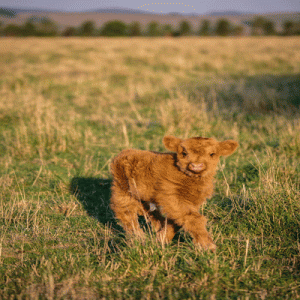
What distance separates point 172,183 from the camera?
2.92m

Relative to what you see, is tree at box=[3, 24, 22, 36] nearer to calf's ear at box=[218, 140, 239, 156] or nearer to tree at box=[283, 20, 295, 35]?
tree at box=[283, 20, 295, 35]

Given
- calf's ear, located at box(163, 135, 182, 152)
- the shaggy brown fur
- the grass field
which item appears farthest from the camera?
calf's ear, located at box(163, 135, 182, 152)

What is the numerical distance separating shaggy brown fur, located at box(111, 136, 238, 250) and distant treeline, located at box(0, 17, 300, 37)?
6061 centimetres

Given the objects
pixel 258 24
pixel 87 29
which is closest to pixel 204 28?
pixel 258 24

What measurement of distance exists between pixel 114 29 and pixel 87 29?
17.1 feet

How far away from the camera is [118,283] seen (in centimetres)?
259

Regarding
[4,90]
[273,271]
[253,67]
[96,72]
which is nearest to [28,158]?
[273,271]

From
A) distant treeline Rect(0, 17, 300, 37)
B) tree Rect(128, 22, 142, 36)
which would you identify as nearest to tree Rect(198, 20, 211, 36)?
distant treeline Rect(0, 17, 300, 37)

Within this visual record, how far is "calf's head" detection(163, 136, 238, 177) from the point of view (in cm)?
282

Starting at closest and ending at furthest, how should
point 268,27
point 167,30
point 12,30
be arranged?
point 12,30 < point 167,30 < point 268,27

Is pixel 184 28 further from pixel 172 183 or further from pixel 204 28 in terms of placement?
pixel 172 183

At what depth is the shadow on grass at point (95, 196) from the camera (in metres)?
3.92

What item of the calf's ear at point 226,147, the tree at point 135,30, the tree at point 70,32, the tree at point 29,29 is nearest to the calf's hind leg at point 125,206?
the calf's ear at point 226,147

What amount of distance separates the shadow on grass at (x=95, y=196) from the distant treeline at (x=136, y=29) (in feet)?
194
